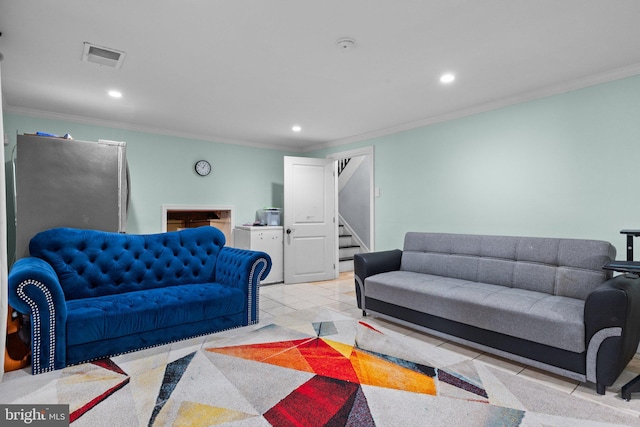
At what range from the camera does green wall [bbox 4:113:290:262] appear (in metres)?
4.18

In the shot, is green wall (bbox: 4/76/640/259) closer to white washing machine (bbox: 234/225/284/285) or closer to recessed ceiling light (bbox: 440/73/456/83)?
white washing machine (bbox: 234/225/284/285)

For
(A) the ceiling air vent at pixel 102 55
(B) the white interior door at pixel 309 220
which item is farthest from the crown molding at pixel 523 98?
(A) the ceiling air vent at pixel 102 55

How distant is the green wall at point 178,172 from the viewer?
13.7ft

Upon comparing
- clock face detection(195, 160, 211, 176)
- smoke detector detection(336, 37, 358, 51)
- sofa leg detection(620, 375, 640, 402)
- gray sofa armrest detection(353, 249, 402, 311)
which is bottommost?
sofa leg detection(620, 375, 640, 402)

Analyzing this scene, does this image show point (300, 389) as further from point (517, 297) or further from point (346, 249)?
point (346, 249)

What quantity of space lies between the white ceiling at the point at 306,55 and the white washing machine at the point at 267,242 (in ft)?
→ 5.95

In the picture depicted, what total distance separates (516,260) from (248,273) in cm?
247

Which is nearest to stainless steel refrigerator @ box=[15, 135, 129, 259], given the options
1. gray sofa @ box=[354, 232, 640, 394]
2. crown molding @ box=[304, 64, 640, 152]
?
gray sofa @ box=[354, 232, 640, 394]

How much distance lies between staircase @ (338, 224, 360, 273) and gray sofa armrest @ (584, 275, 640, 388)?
4.43 m

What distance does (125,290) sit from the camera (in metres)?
3.04

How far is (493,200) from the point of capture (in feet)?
12.0

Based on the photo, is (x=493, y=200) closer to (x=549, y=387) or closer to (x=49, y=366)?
(x=549, y=387)

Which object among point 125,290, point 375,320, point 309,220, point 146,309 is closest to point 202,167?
point 309,220

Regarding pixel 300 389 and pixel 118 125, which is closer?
pixel 300 389
